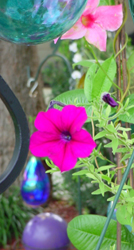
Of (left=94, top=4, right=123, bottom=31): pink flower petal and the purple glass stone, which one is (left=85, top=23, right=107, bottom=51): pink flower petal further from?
the purple glass stone

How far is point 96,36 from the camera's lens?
38cm

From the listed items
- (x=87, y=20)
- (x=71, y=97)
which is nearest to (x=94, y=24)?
(x=87, y=20)

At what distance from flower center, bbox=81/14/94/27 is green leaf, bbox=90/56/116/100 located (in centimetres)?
6

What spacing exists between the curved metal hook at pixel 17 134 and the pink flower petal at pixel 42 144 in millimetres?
63

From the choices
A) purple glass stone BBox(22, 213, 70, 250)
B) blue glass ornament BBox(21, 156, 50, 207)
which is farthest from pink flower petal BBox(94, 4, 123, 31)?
purple glass stone BBox(22, 213, 70, 250)

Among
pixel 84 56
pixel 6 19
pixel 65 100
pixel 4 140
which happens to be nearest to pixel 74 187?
pixel 4 140

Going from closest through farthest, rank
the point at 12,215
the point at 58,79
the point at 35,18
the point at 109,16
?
the point at 35,18 → the point at 109,16 → the point at 12,215 → the point at 58,79

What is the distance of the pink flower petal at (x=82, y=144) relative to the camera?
316 mm

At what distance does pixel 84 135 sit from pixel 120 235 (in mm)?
170

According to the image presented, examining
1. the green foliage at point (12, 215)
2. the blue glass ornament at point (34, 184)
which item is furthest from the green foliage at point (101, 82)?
the green foliage at point (12, 215)

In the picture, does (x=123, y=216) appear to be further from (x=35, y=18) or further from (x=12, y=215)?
(x=12, y=215)

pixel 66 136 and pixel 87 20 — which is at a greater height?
pixel 87 20

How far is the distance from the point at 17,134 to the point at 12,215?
256 centimetres

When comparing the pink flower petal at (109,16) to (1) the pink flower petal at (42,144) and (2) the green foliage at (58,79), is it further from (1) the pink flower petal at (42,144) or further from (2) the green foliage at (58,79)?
(2) the green foliage at (58,79)
